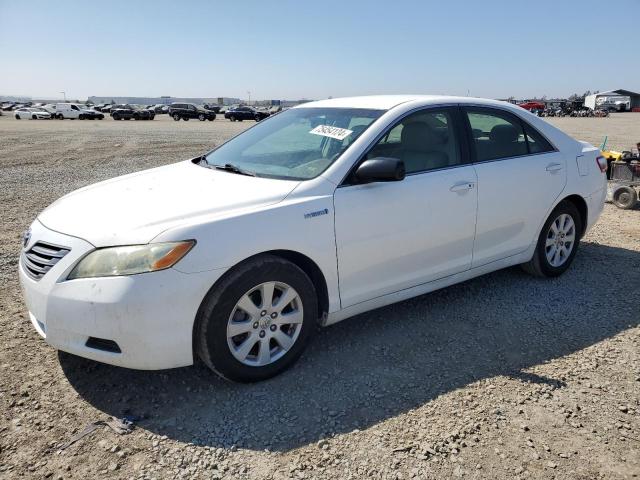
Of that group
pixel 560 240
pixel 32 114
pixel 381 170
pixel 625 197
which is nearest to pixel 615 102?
pixel 32 114

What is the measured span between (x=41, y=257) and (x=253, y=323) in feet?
4.15

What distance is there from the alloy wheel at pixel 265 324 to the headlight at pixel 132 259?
0.47 metres

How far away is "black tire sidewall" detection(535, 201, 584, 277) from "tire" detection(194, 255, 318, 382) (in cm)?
247

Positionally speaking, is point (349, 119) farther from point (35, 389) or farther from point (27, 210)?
point (27, 210)

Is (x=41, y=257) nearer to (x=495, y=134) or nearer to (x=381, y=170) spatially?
(x=381, y=170)

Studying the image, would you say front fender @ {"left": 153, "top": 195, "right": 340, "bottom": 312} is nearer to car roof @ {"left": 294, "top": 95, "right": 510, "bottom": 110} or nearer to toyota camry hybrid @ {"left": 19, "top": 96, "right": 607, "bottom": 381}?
toyota camry hybrid @ {"left": 19, "top": 96, "right": 607, "bottom": 381}

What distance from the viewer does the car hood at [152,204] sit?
2.76m

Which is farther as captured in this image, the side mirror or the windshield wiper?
the windshield wiper

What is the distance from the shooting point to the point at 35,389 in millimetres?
2990

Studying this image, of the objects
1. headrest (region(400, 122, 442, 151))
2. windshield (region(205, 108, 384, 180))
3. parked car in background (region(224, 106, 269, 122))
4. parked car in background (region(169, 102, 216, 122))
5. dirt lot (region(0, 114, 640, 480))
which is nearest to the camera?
dirt lot (region(0, 114, 640, 480))

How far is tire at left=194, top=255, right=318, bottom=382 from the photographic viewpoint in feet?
9.12

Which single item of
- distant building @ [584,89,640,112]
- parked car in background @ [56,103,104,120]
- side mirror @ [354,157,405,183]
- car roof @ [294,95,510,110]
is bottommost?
distant building @ [584,89,640,112]

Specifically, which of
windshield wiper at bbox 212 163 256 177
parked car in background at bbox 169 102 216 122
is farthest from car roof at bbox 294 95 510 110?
parked car in background at bbox 169 102 216 122

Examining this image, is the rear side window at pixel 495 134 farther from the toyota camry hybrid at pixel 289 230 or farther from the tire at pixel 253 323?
the tire at pixel 253 323
